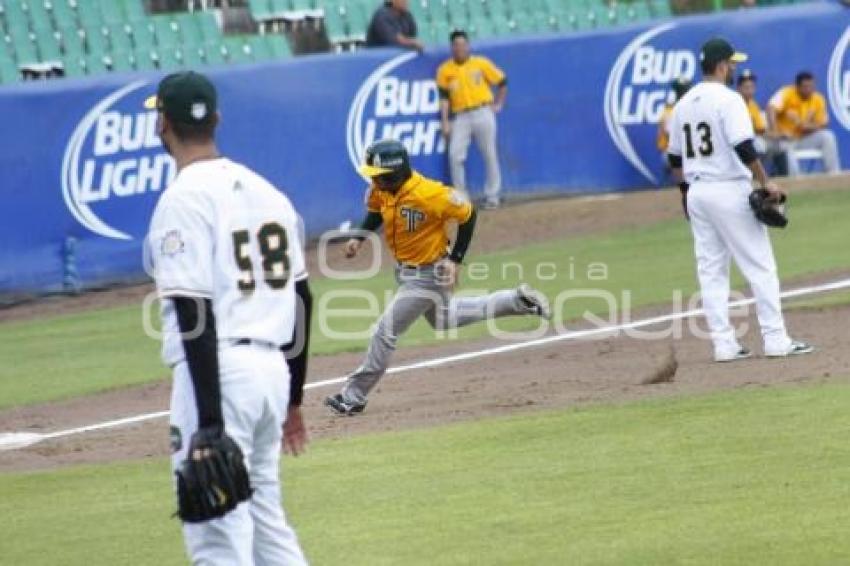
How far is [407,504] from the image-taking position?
9352mm

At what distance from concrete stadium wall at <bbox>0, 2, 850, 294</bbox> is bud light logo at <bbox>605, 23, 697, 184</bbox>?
0.06 feet

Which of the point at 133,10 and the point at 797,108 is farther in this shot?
the point at 797,108

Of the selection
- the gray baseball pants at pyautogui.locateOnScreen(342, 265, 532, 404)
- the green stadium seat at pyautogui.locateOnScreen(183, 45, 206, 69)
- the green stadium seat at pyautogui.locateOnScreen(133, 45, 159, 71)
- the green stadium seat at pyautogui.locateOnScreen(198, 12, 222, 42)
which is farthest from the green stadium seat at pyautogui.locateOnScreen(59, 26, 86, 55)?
the gray baseball pants at pyautogui.locateOnScreen(342, 265, 532, 404)

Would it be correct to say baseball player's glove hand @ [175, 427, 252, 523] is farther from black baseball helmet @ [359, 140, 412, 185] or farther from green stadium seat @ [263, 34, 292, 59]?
green stadium seat @ [263, 34, 292, 59]

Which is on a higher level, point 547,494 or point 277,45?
point 547,494

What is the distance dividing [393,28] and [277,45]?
4.65 ft

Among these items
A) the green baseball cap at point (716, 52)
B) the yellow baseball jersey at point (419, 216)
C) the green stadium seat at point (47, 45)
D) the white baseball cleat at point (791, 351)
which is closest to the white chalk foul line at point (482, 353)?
the yellow baseball jersey at point (419, 216)

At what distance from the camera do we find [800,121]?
2491 cm

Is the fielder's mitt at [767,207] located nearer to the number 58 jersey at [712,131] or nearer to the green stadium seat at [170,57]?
the number 58 jersey at [712,131]

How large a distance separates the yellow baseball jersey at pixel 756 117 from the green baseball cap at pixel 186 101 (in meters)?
18.0

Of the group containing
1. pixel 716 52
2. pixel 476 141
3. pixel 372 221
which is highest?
pixel 716 52

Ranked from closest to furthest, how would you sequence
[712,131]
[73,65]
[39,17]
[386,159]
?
1. [386,159]
2. [712,131]
3. [73,65]
4. [39,17]

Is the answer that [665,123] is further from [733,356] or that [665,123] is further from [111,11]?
[733,356]

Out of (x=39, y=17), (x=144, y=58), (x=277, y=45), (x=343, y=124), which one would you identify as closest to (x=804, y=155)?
(x=343, y=124)
